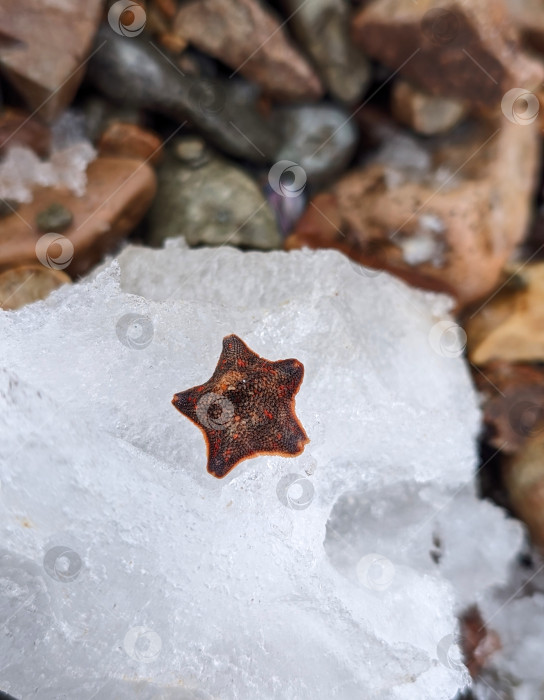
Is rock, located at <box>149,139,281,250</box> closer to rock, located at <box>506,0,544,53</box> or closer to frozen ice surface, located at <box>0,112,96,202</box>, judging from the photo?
frozen ice surface, located at <box>0,112,96,202</box>

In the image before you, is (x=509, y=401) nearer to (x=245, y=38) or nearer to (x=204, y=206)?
(x=204, y=206)

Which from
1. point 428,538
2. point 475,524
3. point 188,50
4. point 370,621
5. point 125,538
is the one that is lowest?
point 125,538

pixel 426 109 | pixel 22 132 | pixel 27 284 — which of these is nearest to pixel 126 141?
pixel 22 132

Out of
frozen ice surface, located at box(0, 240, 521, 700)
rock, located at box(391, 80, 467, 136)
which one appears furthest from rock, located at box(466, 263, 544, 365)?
frozen ice surface, located at box(0, 240, 521, 700)

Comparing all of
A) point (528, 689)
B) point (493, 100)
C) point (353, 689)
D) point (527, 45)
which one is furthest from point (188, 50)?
point (528, 689)

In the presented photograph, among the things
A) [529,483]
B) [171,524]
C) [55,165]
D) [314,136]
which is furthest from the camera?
[314,136]

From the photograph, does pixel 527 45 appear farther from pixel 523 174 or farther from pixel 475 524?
pixel 475 524
